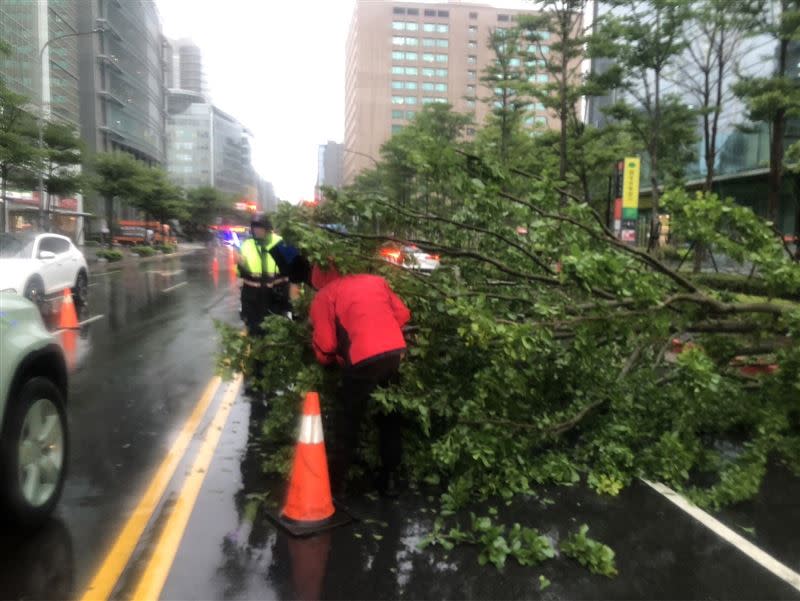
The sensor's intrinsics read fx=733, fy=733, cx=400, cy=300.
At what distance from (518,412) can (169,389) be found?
4353 mm

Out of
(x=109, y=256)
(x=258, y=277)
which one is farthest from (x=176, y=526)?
(x=109, y=256)

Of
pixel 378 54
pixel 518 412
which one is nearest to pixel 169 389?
pixel 518 412

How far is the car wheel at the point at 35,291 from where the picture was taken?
1319cm

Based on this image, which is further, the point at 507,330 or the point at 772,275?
the point at 772,275

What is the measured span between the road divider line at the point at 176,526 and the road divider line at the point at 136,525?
130 mm

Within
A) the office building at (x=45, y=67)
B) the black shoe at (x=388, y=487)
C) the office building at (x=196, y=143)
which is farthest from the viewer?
the office building at (x=196, y=143)

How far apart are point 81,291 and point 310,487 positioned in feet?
46.0

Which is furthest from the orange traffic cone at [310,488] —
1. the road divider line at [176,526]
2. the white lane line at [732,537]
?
the white lane line at [732,537]

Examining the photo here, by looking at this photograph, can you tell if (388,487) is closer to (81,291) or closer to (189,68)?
(81,291)

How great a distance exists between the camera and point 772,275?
532 cm

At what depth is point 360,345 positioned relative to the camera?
4.45 m

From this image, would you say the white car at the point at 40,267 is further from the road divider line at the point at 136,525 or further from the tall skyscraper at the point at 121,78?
the tall skyscraper at the point at 121,78

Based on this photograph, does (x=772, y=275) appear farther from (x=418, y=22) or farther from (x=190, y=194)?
(x=418, y=22)

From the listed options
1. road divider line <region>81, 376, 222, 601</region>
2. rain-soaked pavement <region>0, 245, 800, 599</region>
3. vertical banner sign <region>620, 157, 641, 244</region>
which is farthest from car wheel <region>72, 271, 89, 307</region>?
vertical banner sign <region>620, 157, 641, 244</region>
